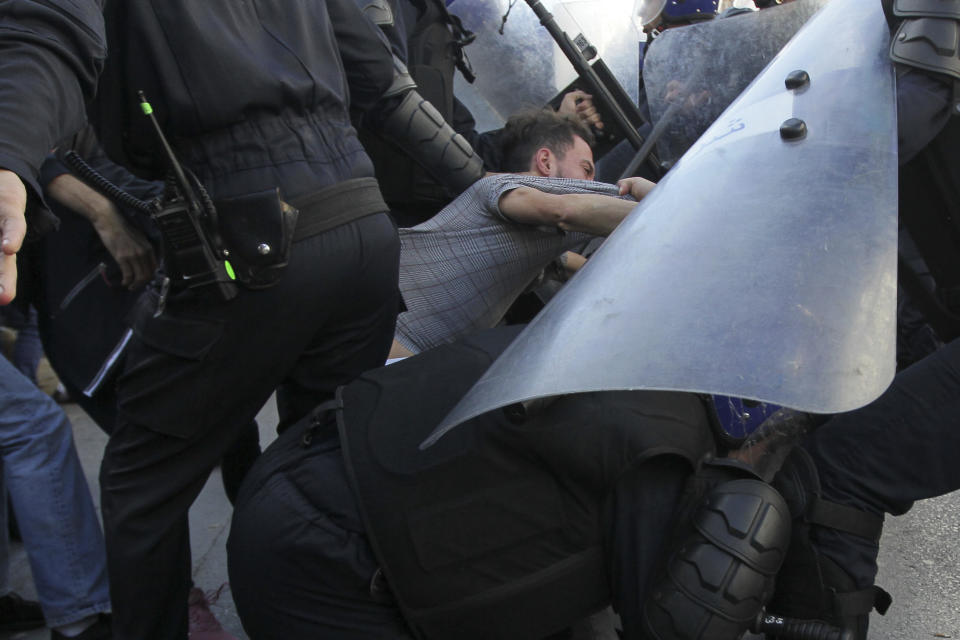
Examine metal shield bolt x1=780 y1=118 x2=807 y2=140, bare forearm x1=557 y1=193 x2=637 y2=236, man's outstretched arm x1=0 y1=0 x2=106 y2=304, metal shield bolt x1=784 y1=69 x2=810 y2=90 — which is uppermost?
man's outstretched arm x1=0 y1=0 x2=106 y2=304

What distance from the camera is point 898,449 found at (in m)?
1.40

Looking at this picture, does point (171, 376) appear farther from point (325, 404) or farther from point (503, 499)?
point (503, 499)

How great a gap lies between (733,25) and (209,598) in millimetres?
1917

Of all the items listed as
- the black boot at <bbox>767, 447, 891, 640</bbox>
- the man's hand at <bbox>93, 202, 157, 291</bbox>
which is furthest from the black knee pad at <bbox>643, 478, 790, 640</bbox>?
the man's hand at <bbox>93, 202, 157, 291</bbox>

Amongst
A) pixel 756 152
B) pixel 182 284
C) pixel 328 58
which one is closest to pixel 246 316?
pixel 182 284

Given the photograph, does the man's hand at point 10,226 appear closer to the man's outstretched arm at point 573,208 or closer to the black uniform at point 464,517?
the black uniform at point 464,517

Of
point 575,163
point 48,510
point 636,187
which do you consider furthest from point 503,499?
point 575,163

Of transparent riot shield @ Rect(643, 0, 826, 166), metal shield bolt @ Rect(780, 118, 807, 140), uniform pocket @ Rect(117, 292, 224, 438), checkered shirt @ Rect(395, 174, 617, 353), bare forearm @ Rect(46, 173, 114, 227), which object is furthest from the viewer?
checkered shirt @ Rect(395, 174, 617, 353)

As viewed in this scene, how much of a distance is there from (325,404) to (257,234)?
0.31m

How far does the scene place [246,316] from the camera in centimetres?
151

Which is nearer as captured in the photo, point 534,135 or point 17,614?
point 17,614

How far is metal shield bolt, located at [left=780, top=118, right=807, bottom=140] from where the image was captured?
1.11 m

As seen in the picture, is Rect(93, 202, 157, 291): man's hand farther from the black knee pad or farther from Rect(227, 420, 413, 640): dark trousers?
the black knee pad

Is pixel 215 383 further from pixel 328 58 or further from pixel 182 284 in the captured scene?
pixel 328 58
